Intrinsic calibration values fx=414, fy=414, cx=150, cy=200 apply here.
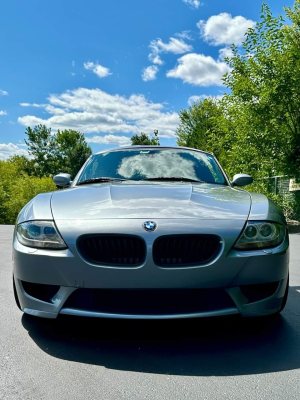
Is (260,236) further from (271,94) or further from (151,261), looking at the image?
(271,94)

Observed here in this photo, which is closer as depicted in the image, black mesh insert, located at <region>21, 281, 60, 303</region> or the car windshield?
black mesh insert, located at <region>21, 281, 60, 303</region>

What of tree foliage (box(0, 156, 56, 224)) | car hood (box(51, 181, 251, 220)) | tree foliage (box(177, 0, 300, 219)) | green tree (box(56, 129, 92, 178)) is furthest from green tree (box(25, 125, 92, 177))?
car hood (box(51, 181, 251, 220))

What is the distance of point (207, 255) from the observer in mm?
2395

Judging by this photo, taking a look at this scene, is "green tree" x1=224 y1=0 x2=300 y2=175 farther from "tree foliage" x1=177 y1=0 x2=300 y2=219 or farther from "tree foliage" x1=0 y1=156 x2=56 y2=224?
"tree foliage" x1=0 y1=156 x2=56 y2=224

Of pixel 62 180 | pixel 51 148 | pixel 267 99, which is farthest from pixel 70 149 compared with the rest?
pixel 62 180

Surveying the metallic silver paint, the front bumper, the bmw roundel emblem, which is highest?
the bmw roundel emblem

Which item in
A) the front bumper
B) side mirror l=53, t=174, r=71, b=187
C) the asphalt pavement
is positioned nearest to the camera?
the asphalt pavement

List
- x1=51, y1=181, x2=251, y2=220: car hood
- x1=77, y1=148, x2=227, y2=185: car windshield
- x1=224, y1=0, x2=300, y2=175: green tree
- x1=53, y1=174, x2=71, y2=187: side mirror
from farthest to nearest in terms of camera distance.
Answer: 1. x1=224, y1=0, x2=300, y2=175: green tree
2. x1=53, y1=174, x2=71, y2=187: side mirror
3. x1=77, y1=148, x2=227, y2=185: car windshield
4. x1=51, y1=181, x2=251, y2=220: car hood

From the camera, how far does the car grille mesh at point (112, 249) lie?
7.76 feet

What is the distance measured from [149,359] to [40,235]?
960mm

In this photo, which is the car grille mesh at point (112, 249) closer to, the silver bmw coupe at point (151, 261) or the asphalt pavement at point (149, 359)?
the silver bmw coupe at point (151, 261)

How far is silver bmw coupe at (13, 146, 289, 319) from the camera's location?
2.31 meters

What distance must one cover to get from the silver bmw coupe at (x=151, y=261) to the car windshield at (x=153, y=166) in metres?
1.23

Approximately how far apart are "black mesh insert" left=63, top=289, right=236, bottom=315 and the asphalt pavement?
199 mm
